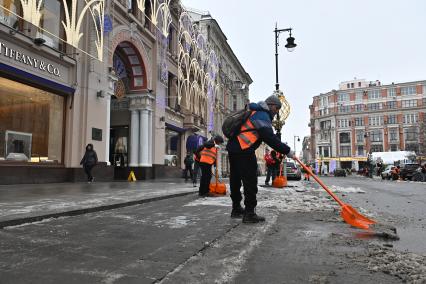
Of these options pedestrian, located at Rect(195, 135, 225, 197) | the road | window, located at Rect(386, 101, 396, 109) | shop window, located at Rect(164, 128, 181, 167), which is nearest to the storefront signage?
pedestrian, located at Rect(195, 135, 225, 197)

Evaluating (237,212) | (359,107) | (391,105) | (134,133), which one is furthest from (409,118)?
(237,212)

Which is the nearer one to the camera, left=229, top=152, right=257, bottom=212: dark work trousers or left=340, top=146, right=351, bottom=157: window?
left=229, top=152, right=257, bottom=212: dark work trousers

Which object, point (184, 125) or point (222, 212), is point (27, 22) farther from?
point (184, 125)

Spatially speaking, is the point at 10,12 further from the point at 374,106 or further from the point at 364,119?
the point at 364,119

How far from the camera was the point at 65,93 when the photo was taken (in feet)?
49.7

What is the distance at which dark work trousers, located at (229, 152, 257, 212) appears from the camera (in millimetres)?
5262

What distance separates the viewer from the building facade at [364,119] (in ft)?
311

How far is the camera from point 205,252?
11.6 feet

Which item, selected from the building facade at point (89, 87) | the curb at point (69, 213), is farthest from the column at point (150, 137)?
the curb at point (69, 213)

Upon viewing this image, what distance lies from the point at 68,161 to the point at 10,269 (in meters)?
12.9

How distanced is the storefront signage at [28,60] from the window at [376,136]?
96.8m

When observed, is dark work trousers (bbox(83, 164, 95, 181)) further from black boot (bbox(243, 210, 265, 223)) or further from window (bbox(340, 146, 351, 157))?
window (bbox(340, 146, 351, 157))

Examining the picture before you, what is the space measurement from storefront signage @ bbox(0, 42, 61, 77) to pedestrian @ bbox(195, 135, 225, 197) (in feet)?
22.2

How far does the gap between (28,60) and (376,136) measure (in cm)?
9878
